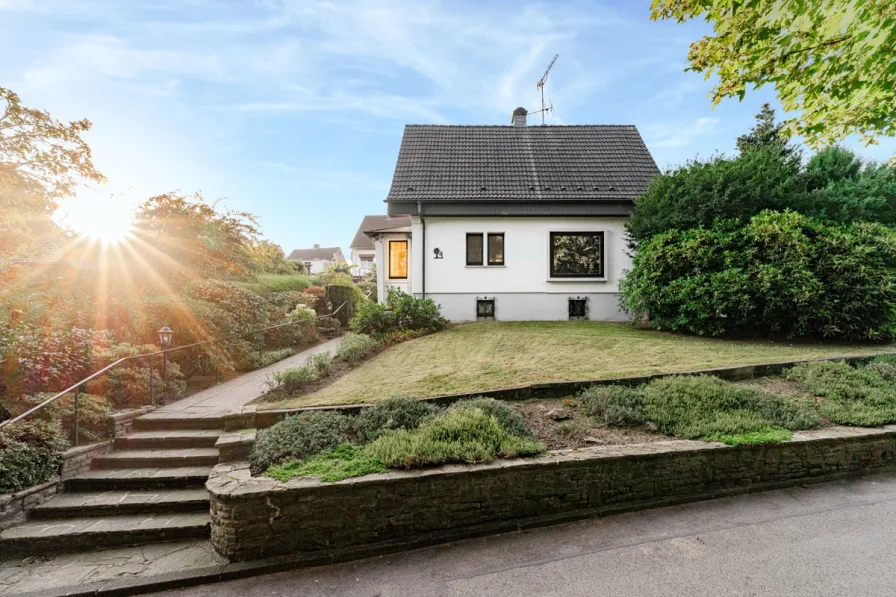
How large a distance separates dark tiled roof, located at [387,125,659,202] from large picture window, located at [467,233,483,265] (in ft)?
4.01

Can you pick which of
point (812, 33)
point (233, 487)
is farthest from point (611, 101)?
point (233, 487)

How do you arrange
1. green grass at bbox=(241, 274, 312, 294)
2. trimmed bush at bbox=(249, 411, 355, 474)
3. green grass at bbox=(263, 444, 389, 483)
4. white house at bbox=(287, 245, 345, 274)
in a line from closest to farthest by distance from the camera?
green grass at bbox=(263, 444, 389, 483), trimmed bush at bbox=(249, 411, 355, 474), green grass at bbox=(241, 274, 312, 294), white house at bbox=(287, 245, 345, 274)

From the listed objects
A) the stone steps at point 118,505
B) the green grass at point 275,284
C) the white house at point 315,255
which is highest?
the white house at point 315,255

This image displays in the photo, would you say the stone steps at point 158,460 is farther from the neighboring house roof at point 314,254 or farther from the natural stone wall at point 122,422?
the neighboring house roof at point 314,254

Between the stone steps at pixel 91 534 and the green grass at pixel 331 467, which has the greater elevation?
the green grass at pixel 331 467

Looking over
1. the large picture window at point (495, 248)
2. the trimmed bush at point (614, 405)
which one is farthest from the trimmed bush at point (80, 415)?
the large picture window at point (495, 248)

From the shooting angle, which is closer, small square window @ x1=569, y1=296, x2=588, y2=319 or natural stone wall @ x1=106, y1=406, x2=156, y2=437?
natural stone wall @ x1=106, y1=406, x2=156, y2=437

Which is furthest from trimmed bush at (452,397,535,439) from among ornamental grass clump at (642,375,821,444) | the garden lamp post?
the garden lamp post

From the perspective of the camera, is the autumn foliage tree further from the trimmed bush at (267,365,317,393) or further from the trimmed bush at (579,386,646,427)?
the trimmed bush at (579,386,646,427)

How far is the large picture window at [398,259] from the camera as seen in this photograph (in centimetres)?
Result: 1478

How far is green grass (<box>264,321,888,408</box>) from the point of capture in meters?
6.27

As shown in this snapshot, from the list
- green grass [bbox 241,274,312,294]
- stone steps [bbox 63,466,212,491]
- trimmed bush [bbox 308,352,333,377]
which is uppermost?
green grass [bbox 241,274,312,294]

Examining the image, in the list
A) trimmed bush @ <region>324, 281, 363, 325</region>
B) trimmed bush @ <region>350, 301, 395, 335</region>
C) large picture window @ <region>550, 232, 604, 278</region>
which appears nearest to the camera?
trimmed bush @ <region>350, 301, 395, 335</region>

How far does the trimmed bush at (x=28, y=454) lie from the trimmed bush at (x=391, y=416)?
11.1ft
